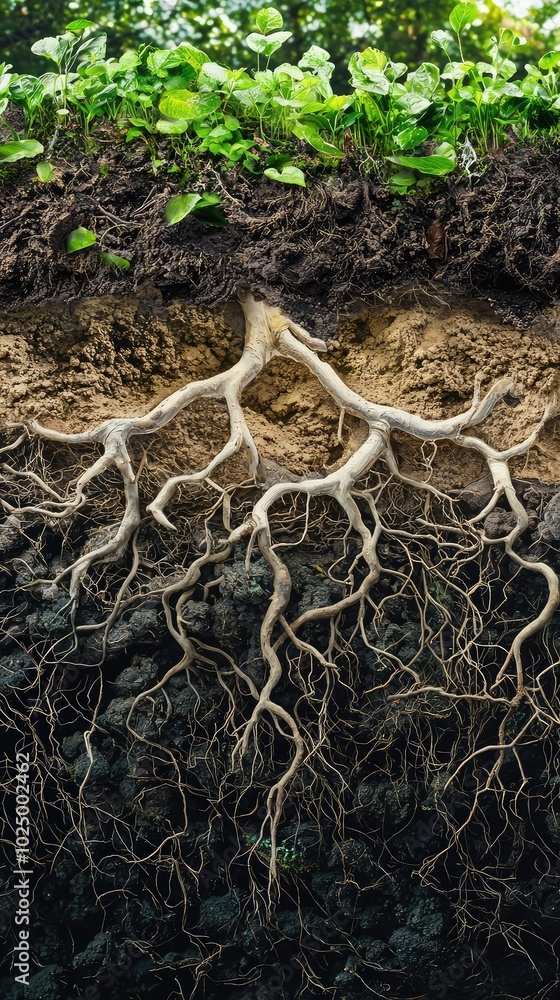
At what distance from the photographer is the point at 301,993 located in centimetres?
167

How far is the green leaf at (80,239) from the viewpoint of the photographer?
161cm

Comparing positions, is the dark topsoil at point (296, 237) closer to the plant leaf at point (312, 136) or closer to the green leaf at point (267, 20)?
the plant leaf at point (312, 136)

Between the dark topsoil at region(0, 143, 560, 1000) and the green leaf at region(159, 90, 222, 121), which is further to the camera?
the dark topsoil at region(0, 143, 560, 1000)

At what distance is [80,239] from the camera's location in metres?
1.61

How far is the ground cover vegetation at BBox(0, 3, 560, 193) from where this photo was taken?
1588 mm

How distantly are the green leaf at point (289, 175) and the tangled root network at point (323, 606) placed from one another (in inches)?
10.4

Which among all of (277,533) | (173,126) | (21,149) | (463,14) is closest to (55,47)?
(21,149)

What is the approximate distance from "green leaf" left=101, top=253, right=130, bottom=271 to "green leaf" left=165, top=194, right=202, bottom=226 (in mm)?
130

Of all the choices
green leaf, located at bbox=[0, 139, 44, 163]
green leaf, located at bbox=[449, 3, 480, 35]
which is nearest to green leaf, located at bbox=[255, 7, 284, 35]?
green leaf, located at bbox=[449, 3, 480, 35]

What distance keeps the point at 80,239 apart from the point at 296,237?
483 mm

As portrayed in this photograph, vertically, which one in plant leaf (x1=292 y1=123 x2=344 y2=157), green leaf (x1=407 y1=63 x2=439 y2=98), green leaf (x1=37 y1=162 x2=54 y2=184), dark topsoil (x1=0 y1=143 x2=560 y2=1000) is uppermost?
green leaf (x1=407 y1=63 x2=439 y2=98)

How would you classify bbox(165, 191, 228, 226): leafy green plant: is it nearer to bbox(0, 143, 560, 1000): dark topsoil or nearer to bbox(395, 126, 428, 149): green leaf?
bbox(0, 143, 560, 1000): dark topsoil

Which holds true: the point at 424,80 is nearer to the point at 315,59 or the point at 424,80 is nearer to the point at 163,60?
the point at 315,59

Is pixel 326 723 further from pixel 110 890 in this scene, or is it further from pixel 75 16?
pixel 75 16
